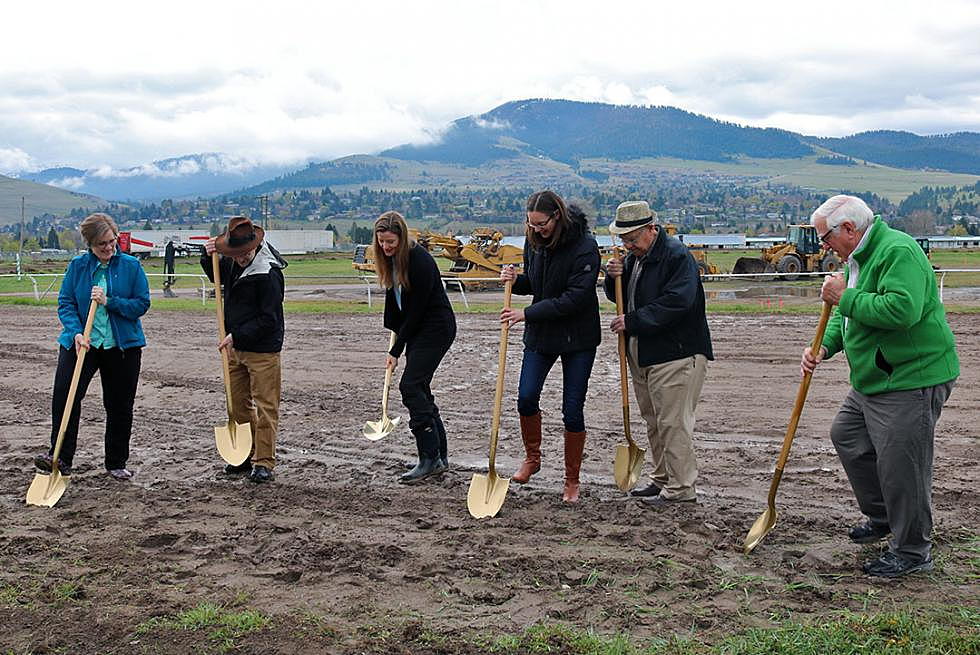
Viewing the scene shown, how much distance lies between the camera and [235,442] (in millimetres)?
7137

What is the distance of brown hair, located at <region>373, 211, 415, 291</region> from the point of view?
6684 millimetres

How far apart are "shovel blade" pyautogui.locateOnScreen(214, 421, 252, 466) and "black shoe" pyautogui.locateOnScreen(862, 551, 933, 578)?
420 centimetres

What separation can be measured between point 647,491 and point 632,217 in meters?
1.82

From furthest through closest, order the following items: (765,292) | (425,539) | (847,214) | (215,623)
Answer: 1. (765,292)
2. (425,539)
3. (847,214)
4. (215,623)

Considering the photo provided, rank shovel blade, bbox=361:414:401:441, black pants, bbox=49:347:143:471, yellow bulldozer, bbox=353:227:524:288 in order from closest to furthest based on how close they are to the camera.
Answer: black pants, bbox=49:347:143:471 < shovel blade, bbox=361:414:401:441 < yellow bulldozer, bbox=353:227:524:288

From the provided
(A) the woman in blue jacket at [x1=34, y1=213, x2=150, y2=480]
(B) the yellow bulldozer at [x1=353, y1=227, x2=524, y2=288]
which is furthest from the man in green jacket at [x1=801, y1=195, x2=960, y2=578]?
(B) the yellow bulldozer at [x1=353, y1=227, x2=524, y2=288]

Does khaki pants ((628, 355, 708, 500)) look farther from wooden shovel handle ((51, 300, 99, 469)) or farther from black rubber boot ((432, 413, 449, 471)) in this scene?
wooden shovel handle ((51, 300, 99, 469))

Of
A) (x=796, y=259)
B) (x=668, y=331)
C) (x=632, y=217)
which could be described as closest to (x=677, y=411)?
(x=668, y=331)

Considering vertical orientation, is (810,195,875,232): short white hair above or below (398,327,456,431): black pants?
above

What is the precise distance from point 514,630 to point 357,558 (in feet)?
4.16

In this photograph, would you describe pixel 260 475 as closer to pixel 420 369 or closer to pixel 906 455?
pixel 420 369

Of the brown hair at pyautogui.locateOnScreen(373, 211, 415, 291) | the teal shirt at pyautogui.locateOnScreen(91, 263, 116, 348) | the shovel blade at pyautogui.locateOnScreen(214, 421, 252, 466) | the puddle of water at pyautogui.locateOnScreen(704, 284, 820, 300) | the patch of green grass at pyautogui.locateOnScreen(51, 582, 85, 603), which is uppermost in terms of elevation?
the brown hair at pyautogui.locateOnScreen(373, 211, 415, 291)

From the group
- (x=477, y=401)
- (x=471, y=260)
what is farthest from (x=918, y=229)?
(x=477, y=401)

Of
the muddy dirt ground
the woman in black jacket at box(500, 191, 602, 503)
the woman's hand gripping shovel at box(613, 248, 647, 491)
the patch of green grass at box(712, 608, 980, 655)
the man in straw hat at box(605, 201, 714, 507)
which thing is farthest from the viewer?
the woman's hand gripping shovel at box(613, 248, 647, 491)
